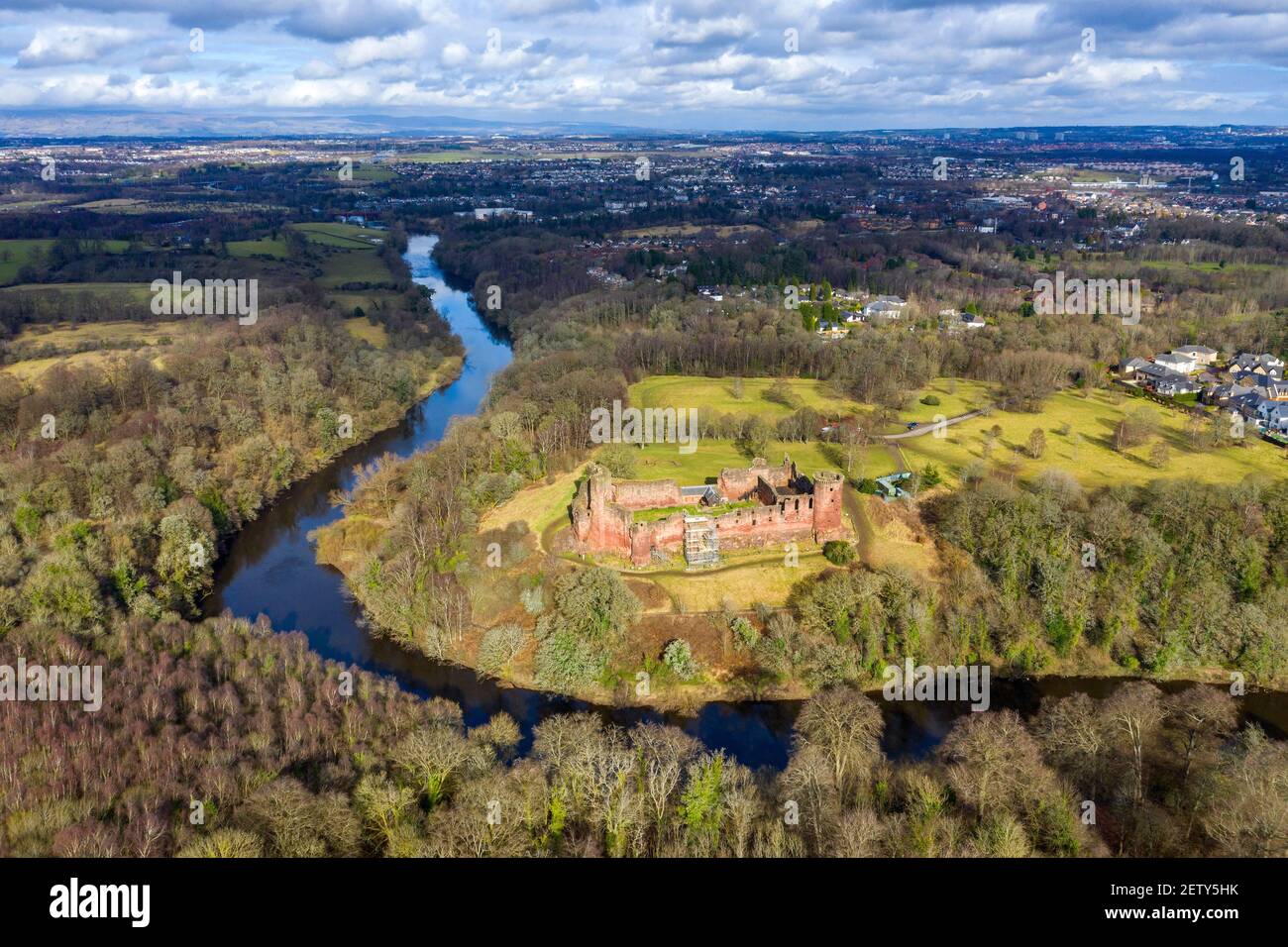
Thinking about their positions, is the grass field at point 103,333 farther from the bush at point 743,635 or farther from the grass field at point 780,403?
the bush at point 743,635

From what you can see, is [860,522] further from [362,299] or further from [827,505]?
[362,299]

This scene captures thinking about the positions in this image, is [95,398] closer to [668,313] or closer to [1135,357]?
[668,313]

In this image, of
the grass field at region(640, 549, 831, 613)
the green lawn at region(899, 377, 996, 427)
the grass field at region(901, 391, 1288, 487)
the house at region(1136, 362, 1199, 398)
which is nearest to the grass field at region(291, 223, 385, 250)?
the green lawn at region(899, 377, 996, 427)

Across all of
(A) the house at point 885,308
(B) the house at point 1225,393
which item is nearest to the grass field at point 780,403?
(B) the house at point 1225,393

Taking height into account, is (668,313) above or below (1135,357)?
above
